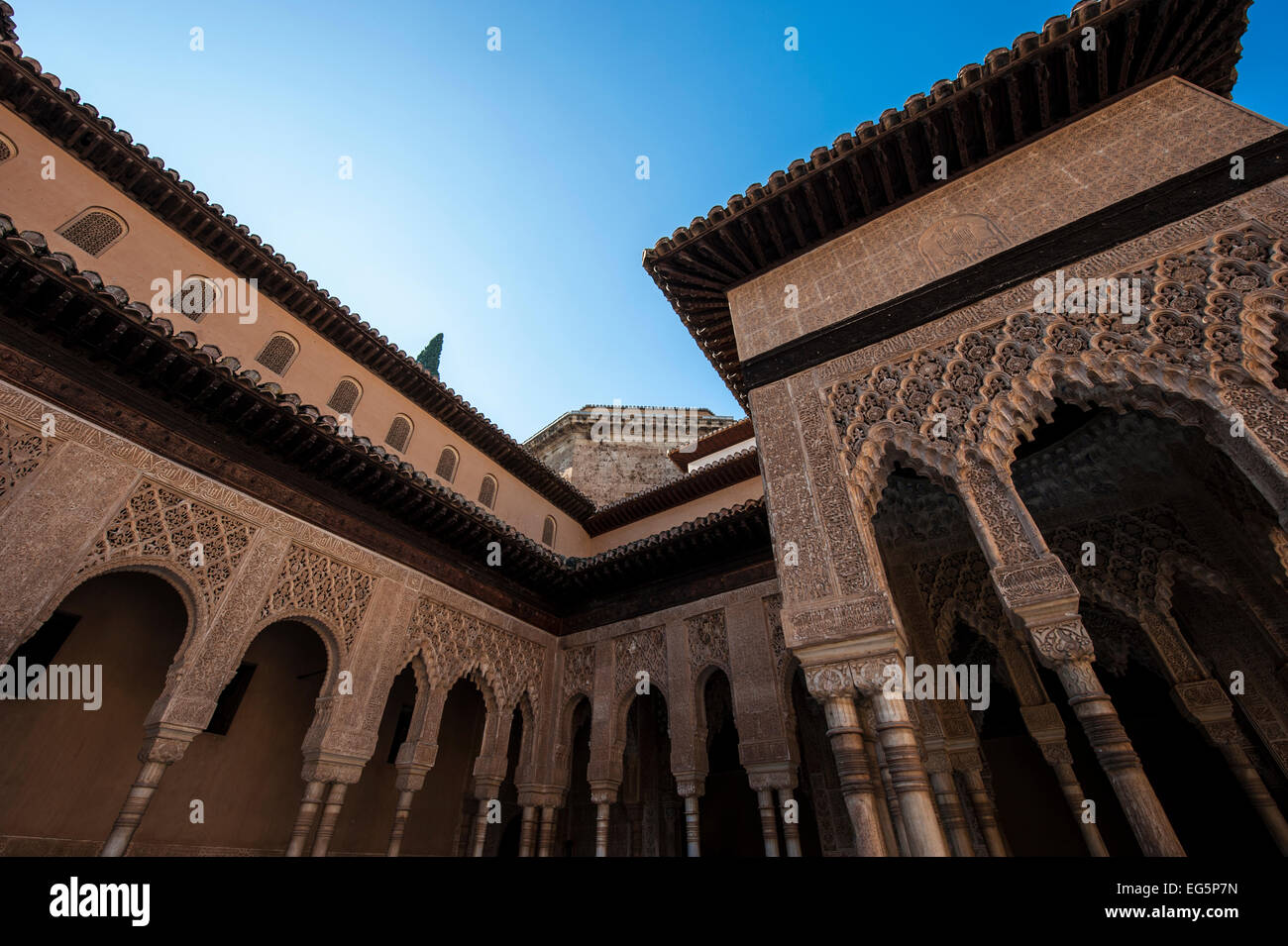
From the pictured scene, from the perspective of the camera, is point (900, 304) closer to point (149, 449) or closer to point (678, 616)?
point (678, 616)

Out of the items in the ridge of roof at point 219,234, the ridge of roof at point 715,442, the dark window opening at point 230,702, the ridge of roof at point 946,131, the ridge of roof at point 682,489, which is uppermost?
the ridge of roof at point 715,442

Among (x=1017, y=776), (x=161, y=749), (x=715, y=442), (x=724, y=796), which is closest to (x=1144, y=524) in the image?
(x=1017, y=776)

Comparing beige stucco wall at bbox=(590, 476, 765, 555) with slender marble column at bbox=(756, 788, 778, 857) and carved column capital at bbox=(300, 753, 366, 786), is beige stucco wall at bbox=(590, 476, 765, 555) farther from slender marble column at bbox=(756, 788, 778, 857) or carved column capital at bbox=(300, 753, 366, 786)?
carved column capital at bbox=(300, 753, 366, 786)

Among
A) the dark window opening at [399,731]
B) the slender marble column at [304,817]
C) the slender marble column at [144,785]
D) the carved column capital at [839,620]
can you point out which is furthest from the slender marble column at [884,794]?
the dark window opening at [399,731]

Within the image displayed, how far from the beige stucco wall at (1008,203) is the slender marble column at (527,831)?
6036 mm

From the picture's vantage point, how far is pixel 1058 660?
9.78ft

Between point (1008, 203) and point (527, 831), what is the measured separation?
8.17m

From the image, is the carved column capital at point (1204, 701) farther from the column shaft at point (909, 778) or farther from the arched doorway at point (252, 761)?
the arched doorway at point (252, 761)

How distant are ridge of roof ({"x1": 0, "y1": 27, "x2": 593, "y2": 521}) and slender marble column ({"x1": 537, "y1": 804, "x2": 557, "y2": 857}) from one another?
19.7 feet

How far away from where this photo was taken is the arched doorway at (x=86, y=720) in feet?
17.8

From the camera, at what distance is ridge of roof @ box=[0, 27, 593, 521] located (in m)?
5.73

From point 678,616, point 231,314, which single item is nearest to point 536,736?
point 678,616

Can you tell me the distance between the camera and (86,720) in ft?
19.7

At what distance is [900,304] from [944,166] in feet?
4.77
